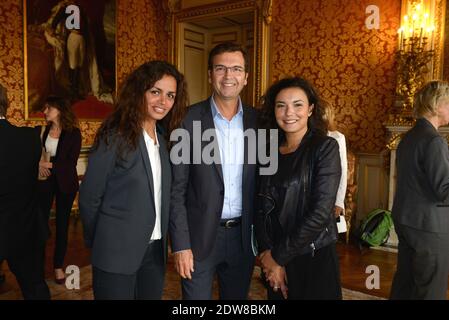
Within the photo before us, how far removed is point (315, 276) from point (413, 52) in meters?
3.56

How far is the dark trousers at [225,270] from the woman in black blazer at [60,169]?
5.84 feet

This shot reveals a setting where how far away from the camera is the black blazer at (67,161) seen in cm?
317

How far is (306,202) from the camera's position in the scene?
1602 millimetres

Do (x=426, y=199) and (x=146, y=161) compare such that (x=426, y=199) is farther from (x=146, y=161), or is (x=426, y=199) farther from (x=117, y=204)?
(x=117, y=204)

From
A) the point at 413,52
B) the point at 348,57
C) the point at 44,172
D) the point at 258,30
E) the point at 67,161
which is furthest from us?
the point at 258,30

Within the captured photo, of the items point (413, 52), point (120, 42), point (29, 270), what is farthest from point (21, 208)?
point (120, 42)

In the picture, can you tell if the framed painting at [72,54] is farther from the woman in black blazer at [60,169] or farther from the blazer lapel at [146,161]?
the blazer lapel at [146,161]

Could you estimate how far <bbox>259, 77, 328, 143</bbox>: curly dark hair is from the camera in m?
1.73

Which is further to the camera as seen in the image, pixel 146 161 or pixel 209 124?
pixel 209 124

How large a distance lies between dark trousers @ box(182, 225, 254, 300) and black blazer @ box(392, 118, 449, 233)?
92 cm

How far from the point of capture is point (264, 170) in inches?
68.9

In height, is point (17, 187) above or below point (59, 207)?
above
